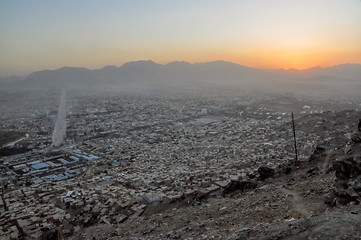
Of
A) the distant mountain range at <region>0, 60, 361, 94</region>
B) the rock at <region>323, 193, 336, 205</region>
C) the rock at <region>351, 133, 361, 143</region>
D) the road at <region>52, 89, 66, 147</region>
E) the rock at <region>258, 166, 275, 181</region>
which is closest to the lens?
the rock at <region>323, 193, 336, 205</region>

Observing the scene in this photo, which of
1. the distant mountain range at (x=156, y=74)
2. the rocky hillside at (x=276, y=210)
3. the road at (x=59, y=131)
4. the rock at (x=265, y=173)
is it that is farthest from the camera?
the distant mountain range at (x=156, y=74)

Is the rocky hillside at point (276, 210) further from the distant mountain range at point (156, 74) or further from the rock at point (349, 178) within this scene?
the distant mountain range at point (156, 74)

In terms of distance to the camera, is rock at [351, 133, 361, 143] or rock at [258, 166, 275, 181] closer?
rock at [351, 133, 361, 143]

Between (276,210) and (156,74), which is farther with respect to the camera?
(156,74)

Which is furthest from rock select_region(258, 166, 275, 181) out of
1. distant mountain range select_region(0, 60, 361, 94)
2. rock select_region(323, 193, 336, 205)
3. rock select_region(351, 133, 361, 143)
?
distant mountain range select_region(0, 60, 361, 94)

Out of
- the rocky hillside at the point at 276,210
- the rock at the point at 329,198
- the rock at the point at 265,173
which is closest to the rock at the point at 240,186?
the rocky hillside at the point at 276,210

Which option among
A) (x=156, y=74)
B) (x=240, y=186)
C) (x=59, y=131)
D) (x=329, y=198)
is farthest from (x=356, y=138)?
(x=156, y=74)

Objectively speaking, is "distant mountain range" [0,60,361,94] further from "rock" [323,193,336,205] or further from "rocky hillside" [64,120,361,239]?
"rock" [323,193,336,205]

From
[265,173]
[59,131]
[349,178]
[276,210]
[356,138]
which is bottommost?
[59,131]

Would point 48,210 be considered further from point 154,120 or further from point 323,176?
point 154,120

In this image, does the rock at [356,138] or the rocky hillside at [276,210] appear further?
the rock at [356,138]

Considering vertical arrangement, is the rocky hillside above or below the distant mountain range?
below

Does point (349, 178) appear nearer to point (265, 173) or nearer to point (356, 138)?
point (356, 138)
